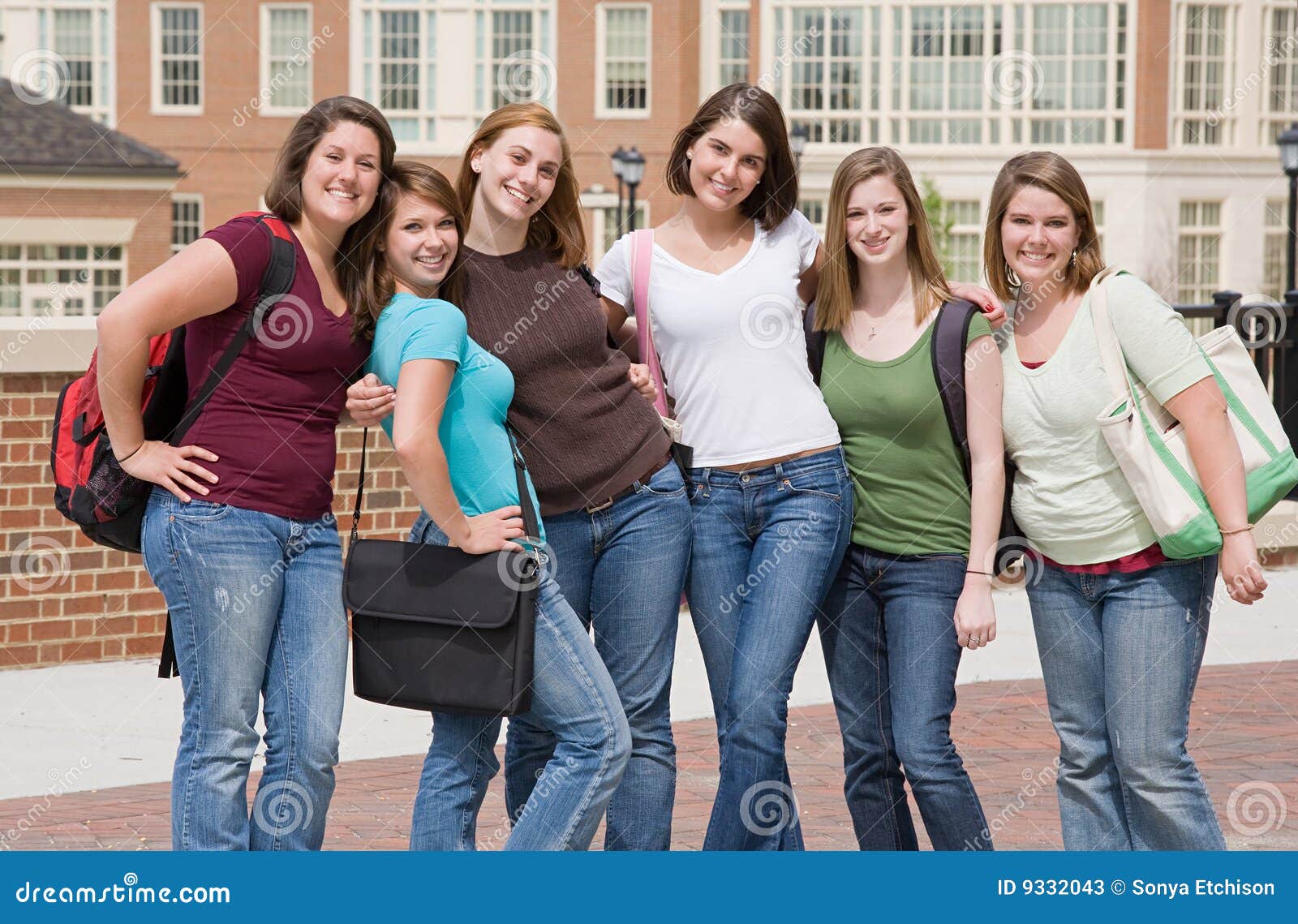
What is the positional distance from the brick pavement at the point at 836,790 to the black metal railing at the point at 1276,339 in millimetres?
3916

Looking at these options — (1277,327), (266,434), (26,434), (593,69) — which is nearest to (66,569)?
(26,434)

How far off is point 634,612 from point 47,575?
444 centimetres

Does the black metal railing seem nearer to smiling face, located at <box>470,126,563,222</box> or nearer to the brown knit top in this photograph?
the brown knit top

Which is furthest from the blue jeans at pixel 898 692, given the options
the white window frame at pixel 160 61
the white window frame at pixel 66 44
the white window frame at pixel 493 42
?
the white window frame at pixel 66 44

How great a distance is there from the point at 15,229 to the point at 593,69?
45.1 feet

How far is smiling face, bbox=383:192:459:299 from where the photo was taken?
3580 millimetres

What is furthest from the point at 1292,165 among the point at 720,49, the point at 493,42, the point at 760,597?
the point at 493,42

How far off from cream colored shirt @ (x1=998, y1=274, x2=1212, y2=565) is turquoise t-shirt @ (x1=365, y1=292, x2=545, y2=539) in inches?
47.1

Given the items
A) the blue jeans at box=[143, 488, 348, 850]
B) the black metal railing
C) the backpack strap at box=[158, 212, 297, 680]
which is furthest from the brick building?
the blue jeans at box=[143, 488, 348, 850]

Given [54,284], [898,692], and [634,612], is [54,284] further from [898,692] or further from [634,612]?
[898,692]

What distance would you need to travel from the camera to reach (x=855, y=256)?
4.04m

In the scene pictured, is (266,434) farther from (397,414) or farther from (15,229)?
(15,229)

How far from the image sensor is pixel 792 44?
3809 cm

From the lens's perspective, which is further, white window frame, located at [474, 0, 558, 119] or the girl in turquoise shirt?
white window frame, located at [474, 0, 558, 119]
